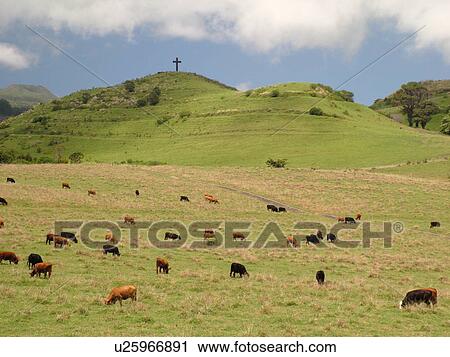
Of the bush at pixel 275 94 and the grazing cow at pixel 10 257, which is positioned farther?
the bush at pixel 275 94

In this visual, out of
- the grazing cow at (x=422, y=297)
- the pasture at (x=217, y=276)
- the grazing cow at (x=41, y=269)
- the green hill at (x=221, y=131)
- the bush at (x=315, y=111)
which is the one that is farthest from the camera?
the bush at (x=315, y=111)

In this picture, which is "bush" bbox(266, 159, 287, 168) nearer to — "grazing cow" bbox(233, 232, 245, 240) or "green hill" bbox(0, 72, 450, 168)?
"green hill" bbox(0, 72, 450, 168)

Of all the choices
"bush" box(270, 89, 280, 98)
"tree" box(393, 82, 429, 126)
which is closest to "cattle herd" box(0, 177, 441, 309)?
"bush" box(270, 89, 280, 98)

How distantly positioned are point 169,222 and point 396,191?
32.7 meters

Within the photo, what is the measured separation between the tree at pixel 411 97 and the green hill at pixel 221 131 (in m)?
8.47

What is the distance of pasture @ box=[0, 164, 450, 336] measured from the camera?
14539mm

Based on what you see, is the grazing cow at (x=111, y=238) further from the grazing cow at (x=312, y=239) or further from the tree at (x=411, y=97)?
the tree at (x=411, y=97)

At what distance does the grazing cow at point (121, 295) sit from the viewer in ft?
53.3

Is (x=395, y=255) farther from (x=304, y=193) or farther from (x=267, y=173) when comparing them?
(x=267, y=173)

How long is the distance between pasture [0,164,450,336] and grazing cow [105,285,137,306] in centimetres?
27

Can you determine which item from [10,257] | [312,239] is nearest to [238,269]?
[10,257]

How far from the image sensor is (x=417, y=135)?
11000cm

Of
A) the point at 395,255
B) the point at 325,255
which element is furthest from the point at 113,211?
the point at 395,255

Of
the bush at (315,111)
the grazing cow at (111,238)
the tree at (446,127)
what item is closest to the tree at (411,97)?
the tree at (446,127)
